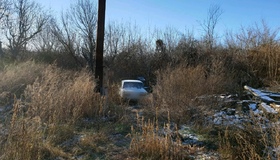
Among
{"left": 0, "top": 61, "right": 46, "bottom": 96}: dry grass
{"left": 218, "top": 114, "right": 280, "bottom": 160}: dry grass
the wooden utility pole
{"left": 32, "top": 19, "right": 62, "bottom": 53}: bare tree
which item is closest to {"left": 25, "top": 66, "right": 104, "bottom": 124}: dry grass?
the wooden utility pole

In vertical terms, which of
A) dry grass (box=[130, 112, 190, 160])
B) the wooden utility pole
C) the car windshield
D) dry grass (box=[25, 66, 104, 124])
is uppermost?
the wooden utility pole

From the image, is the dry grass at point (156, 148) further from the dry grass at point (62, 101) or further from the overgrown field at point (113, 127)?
the dry grass at point (62, 101)

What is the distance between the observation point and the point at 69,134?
5129mm

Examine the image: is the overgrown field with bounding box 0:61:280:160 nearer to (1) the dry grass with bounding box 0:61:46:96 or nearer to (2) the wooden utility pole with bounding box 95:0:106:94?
(1) the dry grass with bounding box 0:61:46:96

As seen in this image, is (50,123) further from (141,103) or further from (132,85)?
(132,85)

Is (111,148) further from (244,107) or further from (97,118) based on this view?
(244,107)

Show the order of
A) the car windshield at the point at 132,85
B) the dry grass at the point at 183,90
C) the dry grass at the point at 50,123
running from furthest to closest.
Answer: the car windshield at the point at 132,85 < the dry grass at the point at 183,90 < the dry grass at the point at 50,123

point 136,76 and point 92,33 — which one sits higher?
point 92,33

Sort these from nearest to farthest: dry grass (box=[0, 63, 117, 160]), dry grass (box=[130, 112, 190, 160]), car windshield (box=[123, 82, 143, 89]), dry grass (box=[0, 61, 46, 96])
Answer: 1. dry grass (box=[0, 63, 117, 160])
2. dry grass (box=[130, 112, 190, 160])
3. dry grass (box=[0, 61, 46, 96])
4. car windshield (box=[123, 82, 143, 89])

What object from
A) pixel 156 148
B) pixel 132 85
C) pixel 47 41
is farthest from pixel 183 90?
pixel 47 41

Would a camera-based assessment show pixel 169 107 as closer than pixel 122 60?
Yes

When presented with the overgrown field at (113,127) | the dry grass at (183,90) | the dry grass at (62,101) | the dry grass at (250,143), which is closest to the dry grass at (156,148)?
the overgrown field at (113,127)

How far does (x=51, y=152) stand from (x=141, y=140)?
5.05ft

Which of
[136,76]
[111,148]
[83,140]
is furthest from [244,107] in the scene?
[136,76]
